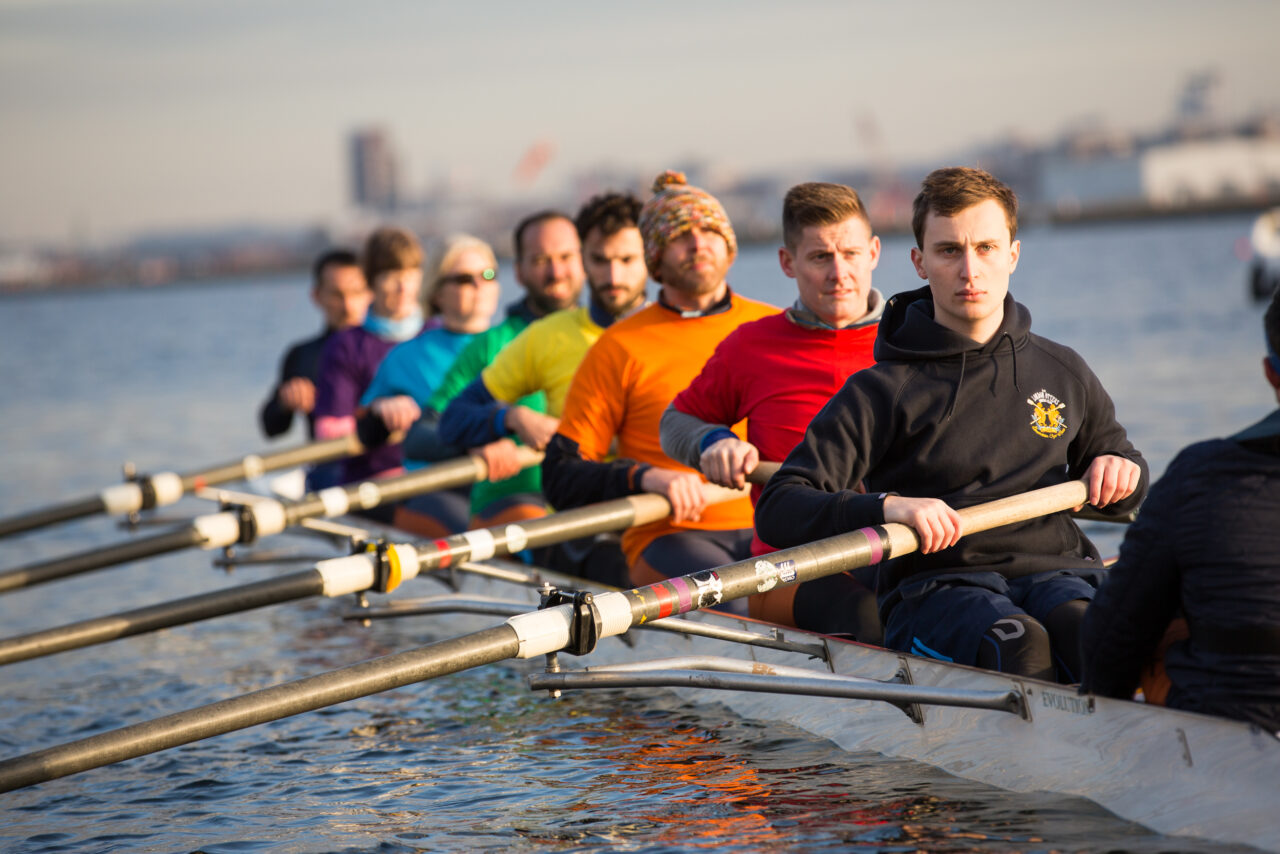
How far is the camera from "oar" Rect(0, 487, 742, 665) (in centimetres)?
590

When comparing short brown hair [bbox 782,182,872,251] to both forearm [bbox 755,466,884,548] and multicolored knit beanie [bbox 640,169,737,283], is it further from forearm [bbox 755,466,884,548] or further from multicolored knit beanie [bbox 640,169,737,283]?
forearm [bbox 755,466,884,548]

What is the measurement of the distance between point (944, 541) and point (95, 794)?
12.4 ft

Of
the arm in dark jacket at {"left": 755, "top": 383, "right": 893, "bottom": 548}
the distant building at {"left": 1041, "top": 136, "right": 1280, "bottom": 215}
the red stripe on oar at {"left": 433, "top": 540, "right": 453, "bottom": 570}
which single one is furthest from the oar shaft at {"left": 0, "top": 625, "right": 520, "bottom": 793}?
the distant building at {"left": 1041, "top": 136, "right": 1280, "bottom": 215}

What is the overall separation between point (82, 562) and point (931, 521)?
480 centimetres

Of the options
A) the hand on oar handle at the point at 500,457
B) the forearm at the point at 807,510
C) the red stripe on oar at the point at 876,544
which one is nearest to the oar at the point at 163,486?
the hand on oar handle at the point at 500,457

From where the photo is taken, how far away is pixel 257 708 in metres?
4.29

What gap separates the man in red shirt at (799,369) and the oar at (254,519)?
2.27 metres

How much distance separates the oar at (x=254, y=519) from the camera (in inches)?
290

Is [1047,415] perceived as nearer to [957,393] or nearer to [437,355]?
[957,393]

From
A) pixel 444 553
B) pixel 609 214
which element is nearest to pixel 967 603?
pixel 444 553

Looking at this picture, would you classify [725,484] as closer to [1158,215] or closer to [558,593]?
[558,593]

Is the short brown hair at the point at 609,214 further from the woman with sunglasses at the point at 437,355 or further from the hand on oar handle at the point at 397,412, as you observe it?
the hand on oar handle at the point at 397,412

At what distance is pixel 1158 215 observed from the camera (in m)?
119

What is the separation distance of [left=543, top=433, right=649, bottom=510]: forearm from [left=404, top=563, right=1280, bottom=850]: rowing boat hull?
0.80 meters
